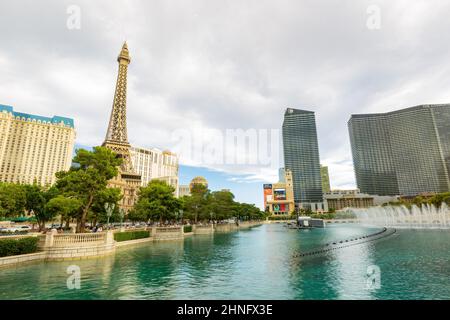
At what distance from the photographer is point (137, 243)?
41062mm

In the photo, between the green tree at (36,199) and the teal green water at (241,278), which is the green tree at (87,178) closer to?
the teal green water at (241,278)

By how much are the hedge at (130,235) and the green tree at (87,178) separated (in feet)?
16.5

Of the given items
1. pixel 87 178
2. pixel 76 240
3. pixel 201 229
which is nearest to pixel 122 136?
pixel 201 229

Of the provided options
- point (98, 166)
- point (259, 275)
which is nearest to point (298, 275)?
point (259, 275)

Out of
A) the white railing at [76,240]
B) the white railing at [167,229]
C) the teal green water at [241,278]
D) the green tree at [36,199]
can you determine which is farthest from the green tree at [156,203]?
the teal green water at [241,278]

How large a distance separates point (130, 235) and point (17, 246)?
17863 millimetres

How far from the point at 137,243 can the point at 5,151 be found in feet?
524

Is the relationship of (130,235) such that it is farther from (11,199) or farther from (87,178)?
(11,199)

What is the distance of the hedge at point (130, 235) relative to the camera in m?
36.7

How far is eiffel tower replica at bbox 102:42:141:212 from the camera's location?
123 metres

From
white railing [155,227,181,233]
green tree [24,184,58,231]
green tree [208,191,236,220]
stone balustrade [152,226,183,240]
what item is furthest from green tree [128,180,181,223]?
green tree [208,191,236,220]

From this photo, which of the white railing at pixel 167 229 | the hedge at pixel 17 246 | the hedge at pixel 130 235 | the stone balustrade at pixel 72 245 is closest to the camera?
the hedge at pixel 17 246

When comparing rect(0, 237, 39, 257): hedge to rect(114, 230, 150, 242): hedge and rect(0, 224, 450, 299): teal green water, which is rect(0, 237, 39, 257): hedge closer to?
rect(0, 224, 450, 299): teal green water
